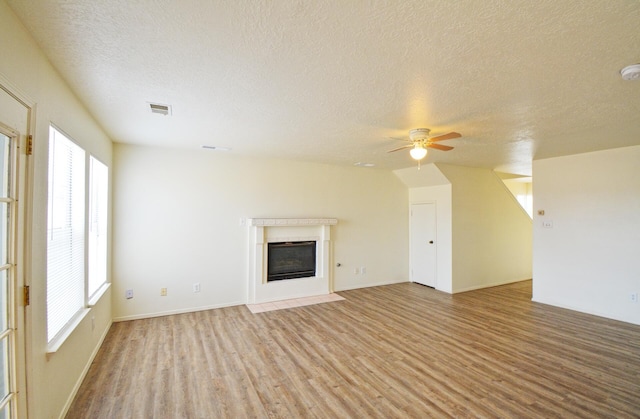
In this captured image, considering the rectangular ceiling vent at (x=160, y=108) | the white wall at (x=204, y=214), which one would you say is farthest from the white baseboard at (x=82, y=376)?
the rectangular ceiling vent at (x=160, y=108)

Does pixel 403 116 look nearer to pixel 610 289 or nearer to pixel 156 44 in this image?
pixel 156 44

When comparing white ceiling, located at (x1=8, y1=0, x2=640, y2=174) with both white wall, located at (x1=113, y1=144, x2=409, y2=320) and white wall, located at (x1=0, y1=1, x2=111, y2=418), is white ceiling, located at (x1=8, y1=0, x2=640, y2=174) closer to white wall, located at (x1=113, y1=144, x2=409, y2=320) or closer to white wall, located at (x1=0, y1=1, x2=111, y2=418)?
white wall, located at (x1=0, y1=1, x2=111, y2=418)

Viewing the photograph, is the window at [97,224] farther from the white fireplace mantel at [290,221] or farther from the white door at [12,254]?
the white fireplace mantel at [290,221]

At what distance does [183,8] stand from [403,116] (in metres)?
2.07

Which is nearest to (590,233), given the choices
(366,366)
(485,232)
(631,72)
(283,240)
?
(485,232)

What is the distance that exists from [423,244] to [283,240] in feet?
10.2

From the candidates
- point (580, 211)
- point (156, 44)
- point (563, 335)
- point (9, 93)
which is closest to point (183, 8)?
point (156, 44)

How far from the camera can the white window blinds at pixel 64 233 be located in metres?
2.07

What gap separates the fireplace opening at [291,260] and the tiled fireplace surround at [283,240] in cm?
9

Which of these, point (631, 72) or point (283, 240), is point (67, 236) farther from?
point (631, 72)

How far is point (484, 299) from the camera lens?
17.4 ft

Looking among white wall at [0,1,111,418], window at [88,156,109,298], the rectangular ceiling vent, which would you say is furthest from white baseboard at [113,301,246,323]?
the rectangular ceiling vent

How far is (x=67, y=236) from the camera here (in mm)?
2369

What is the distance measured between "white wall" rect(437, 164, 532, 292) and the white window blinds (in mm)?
5264
